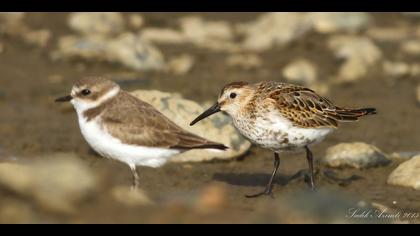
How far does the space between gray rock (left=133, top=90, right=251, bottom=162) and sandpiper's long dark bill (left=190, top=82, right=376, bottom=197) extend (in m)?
1.29

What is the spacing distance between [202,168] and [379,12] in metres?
12.6

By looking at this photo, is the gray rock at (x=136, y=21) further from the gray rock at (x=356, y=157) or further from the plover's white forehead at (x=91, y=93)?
the plover's white forehead at (x=91, y=93)

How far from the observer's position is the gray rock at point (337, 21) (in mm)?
21797

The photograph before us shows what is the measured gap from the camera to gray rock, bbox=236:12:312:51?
21.1 meters

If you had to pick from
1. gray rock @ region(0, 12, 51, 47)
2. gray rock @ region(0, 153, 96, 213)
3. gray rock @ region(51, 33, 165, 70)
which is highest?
gray rock @ region(0, 12, 51, 47)

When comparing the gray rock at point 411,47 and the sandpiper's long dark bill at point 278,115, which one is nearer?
the sandpiper's long dark bill at point 278,115

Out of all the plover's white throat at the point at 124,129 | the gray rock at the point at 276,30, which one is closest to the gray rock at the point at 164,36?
the gray rock at the point at 276,30

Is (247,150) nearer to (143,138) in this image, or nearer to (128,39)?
(143,138)

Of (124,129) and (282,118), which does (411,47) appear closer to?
(282,118)

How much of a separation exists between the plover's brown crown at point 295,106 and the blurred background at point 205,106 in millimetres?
946

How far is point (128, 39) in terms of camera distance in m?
19.0

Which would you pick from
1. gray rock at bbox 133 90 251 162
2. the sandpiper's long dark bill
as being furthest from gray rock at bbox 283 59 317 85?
the sandpiper's long dark bill

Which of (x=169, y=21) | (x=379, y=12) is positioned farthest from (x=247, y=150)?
(x=379, y=12)

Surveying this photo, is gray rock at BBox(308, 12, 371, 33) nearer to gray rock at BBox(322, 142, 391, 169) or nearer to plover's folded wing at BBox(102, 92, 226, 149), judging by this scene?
gray rock at BBox(322, 142, 391, 169)
